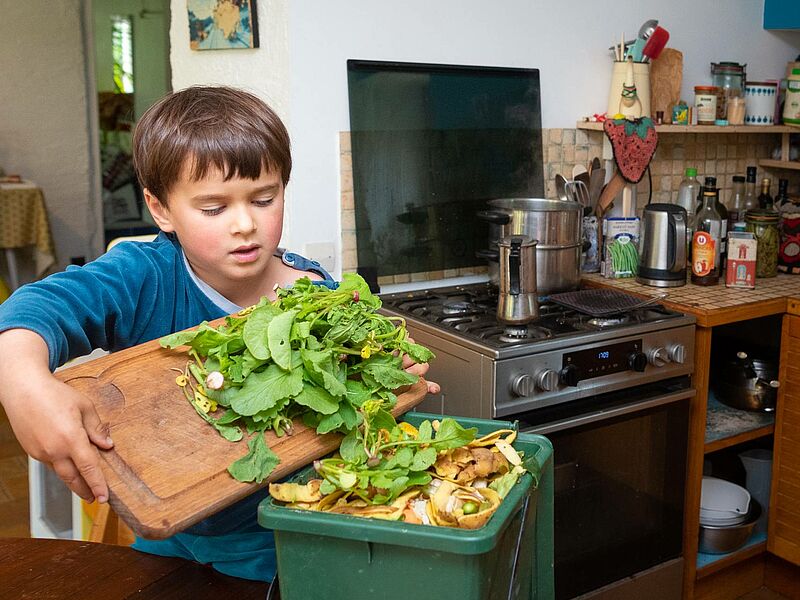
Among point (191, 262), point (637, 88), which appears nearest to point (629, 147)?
point (637, 88)

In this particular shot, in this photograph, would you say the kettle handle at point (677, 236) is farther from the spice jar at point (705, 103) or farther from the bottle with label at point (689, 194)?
the spice jar at point (705, 103)

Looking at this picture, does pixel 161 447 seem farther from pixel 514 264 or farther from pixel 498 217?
pixel 498 217

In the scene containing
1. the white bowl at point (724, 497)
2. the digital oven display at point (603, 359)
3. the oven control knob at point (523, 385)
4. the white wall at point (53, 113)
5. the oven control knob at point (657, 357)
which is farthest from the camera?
the white wall at point (53, 113)

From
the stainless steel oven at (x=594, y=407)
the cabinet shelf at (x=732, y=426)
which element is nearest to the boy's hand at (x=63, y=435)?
the stainless steel oven at (x=594, y=407)

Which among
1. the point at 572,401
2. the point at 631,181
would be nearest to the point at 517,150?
the point at 631,181

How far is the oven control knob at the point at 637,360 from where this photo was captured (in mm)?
2014

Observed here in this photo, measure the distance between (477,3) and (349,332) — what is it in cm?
168

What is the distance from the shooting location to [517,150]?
2490 millimetres

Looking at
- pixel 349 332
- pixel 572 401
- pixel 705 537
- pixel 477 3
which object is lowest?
pixel 705 537

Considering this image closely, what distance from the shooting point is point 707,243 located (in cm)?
238

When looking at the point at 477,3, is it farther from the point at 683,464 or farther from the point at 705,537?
the point at 705,537

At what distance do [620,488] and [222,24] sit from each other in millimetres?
1605

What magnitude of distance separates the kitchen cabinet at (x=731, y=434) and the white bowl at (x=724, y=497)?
3.2 inches

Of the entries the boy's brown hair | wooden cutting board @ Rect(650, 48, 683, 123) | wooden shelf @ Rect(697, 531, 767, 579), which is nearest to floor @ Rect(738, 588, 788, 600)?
wooden shelf @ Rect(697, 531, 767, 579)
